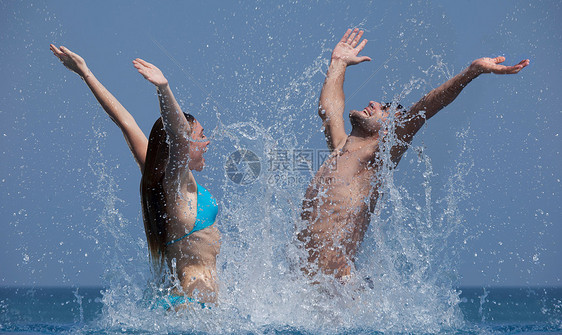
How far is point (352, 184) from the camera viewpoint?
16.0 feet

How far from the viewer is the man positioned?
4.70m

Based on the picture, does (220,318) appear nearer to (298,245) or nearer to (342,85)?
(298,245)

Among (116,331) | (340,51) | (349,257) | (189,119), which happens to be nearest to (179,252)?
(116,331)

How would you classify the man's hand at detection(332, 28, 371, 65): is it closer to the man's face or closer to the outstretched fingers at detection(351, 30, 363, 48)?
the outstretched fingers at detection(351, 30, 363, 48)

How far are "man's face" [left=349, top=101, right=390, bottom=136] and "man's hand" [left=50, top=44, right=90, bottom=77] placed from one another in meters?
2.26

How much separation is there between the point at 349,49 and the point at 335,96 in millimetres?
642

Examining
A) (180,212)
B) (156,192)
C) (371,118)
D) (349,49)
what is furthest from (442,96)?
(156,192)

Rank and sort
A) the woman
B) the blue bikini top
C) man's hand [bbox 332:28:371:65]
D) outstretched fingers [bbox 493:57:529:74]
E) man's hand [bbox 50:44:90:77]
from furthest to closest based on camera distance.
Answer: man's hand [bbox 332:28:371:65], man's hand [bbox 50:44:90:77], outstretched fingers [bbox 493:57:529:74], the blue bikini top, the woman

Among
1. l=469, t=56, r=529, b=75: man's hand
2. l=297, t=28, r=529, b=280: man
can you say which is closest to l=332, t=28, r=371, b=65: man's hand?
l=297, t=28, r=529, b=280: man

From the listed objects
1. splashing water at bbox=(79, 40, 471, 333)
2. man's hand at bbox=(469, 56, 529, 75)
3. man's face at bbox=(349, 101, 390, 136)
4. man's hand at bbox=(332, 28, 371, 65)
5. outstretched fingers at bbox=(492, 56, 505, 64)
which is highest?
man's hand at bbox=(332, 28, 371, 65)

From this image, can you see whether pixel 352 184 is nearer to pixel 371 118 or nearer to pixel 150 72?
pixel 371 118

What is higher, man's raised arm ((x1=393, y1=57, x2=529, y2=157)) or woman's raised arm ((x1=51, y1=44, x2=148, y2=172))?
man's raised arm ((x1=393, y1=57, x2=529, y2=157))

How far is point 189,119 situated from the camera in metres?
4.06

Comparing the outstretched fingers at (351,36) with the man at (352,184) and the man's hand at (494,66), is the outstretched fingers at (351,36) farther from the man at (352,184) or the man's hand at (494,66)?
the man's hand at (494,66)
